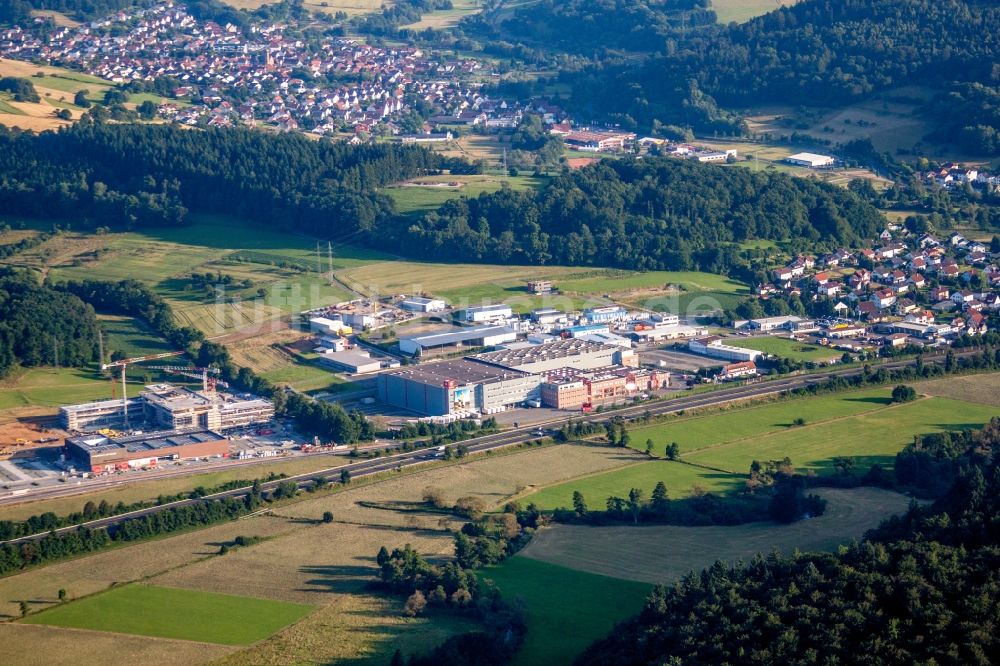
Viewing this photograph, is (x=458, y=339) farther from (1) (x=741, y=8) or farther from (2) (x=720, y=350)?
(1) (x=741, y=8)

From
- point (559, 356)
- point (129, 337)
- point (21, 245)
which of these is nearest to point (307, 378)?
point (129, 337)

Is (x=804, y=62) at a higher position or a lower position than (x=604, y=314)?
higher

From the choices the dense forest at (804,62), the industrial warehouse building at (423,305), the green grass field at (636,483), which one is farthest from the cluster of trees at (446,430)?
the dense forest at (804,62)

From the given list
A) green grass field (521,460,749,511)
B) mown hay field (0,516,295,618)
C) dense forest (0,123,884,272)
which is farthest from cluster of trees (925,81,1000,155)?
mown hay field (0,516,295,618)

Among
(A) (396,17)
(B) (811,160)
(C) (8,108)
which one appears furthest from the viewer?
(A) (396,17)

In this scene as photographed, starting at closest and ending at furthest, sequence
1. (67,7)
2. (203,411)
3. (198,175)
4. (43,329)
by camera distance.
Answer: (203,411) → (43,329) → (198,175) → (67,7)

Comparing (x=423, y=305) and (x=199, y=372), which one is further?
(x=423, y=305)

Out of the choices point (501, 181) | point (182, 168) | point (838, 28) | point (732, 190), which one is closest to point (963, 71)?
point (838, 28)

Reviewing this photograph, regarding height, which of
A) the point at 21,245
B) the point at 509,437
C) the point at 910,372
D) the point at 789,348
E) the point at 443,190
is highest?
the point at 443,190
